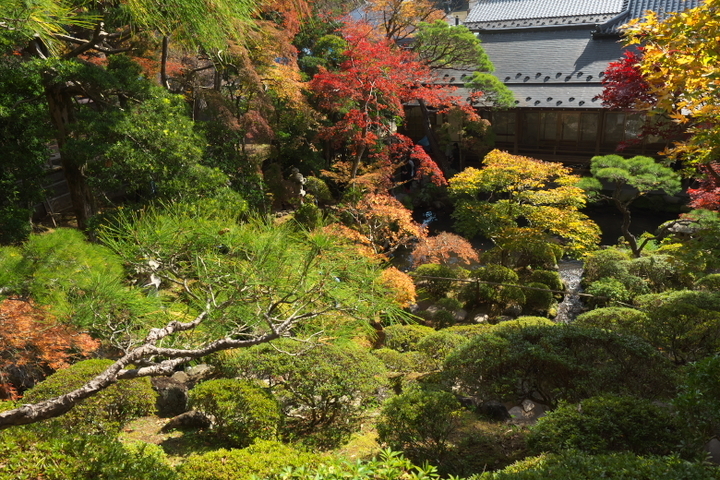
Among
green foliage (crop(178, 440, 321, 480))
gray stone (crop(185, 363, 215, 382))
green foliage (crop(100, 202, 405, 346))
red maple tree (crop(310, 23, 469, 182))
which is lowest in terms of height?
gray stone (crop(185, 363, 215, 382))

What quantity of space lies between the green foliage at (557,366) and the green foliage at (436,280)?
5639mm

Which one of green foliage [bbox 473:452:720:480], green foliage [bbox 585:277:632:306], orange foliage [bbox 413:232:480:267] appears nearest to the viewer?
green foliage [bbox 473:452:720:480]

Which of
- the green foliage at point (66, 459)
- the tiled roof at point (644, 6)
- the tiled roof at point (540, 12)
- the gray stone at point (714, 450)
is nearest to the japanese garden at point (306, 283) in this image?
the green foliage at point (66, 459)

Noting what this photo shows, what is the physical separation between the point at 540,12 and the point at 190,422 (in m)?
20.0

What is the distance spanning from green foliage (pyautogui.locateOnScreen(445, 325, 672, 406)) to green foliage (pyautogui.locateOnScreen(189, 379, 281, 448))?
6.44 feet

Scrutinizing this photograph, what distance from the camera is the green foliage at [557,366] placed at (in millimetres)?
4980

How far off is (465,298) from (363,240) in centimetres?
296

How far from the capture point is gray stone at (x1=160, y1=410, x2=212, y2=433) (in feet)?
20.0

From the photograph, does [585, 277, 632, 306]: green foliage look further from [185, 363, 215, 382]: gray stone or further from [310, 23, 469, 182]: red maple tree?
[185, 363, 215, 382]: gray stone

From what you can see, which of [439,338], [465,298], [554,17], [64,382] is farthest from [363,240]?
[554,17]

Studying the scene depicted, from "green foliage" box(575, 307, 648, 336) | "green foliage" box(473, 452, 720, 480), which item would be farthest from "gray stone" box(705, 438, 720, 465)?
"green foliage" box(473, 452, 720, 480)

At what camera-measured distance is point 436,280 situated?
11539mm

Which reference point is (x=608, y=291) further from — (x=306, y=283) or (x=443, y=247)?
(x=306, y=283)

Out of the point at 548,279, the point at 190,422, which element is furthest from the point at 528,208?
the point at 190,422
